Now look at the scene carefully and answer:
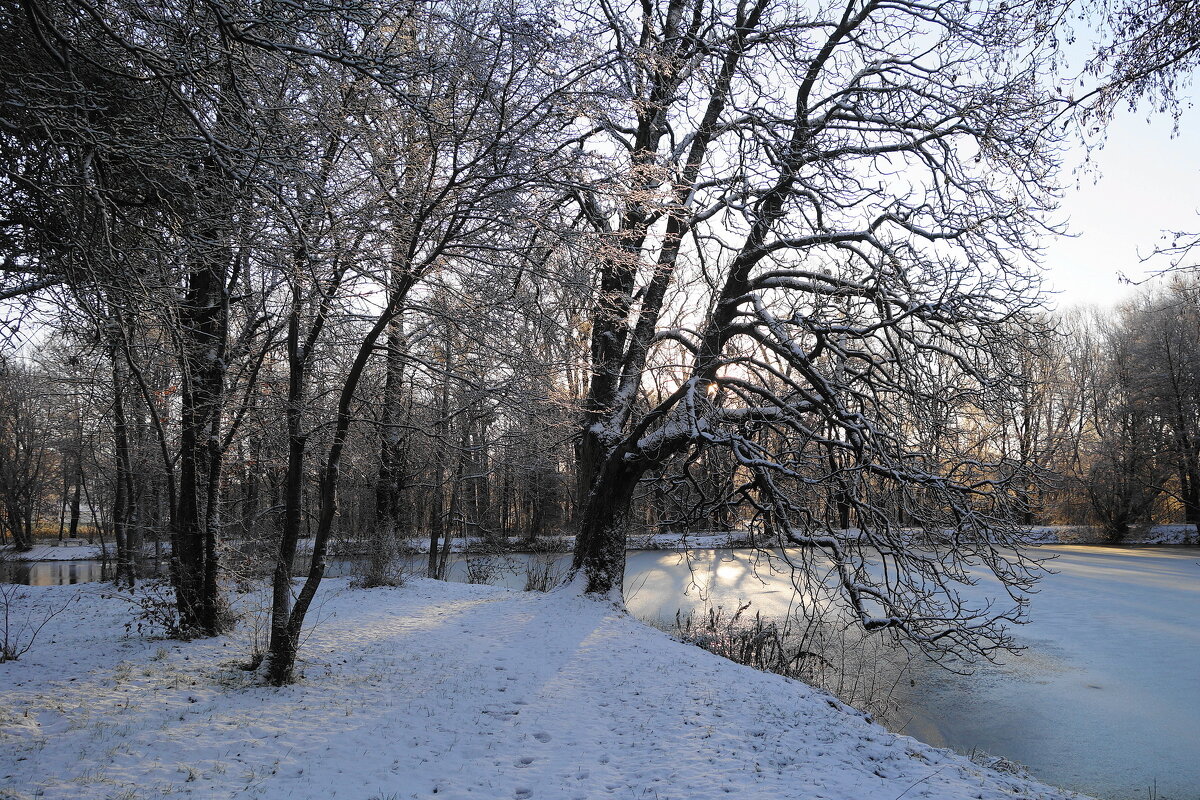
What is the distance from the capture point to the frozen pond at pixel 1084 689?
6723 millimetres

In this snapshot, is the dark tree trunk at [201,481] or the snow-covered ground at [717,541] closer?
the dark tree trunk at [201,481]

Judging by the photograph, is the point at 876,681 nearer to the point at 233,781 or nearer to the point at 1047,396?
the point at 233,781

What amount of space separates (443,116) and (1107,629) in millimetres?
13759

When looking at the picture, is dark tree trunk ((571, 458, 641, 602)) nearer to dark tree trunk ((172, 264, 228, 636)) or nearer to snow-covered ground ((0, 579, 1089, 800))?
snow-covered ground ((0, 579, 1089, 800))

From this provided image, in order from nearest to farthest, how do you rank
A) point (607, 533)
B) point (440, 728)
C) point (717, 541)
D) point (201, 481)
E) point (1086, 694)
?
point (440, 728) < point (201, 481) < point (1086, 694) < point (607, 533) < point (717, 541)

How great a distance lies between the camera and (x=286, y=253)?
220 inches

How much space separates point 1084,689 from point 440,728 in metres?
8.42

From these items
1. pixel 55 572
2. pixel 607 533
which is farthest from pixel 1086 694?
pixel 55 572

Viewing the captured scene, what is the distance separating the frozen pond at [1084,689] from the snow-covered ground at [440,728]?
5.78 feet

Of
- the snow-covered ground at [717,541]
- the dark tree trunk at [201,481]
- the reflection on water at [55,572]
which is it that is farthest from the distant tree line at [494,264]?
the snow-covered ground at [717,541]

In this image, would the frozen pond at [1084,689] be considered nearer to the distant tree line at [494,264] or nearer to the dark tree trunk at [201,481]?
the distant tree line at [494,264]

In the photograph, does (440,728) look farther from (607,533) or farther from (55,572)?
(55,572)

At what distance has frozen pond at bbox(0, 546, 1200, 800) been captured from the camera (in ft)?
22.1

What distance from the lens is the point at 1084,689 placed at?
8836 mm
